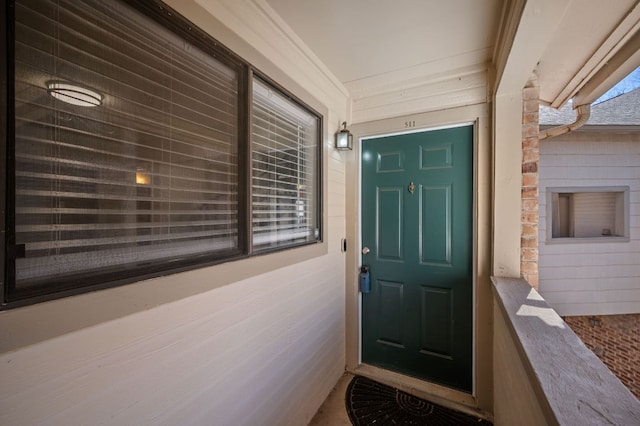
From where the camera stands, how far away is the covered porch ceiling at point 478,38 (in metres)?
1.26

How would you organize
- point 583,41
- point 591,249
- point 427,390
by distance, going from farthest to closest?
point 591,249
point 427,390
point 583,41

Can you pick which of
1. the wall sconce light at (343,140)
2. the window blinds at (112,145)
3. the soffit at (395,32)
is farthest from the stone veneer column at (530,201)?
the window blinds at (112,145)

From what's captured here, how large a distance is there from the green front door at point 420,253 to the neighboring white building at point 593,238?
5.70 ft

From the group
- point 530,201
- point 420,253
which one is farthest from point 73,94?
point 530,201

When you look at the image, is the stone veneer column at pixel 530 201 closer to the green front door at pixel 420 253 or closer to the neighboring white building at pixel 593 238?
the green front door at pixel 420 253

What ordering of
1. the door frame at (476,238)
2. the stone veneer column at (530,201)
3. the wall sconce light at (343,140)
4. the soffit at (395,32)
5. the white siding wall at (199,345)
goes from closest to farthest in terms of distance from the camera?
the white siding wall at (199,345), the soffit at (395,32), the stone veneer column at (530,201), the door frame at (476,238), the wall sconce light at (343,140)

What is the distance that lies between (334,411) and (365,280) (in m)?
1.03

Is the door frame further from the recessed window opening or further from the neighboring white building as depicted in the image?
the recessed window opening

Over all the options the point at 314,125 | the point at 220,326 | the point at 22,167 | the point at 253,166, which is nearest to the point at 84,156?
the point at 22,167

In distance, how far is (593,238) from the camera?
117 inches

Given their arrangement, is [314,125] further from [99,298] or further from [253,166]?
[99,298]

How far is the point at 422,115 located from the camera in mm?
2082

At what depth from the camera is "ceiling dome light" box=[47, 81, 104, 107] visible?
2.36 ft

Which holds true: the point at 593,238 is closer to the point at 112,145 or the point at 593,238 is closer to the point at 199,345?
the point at 199,345
